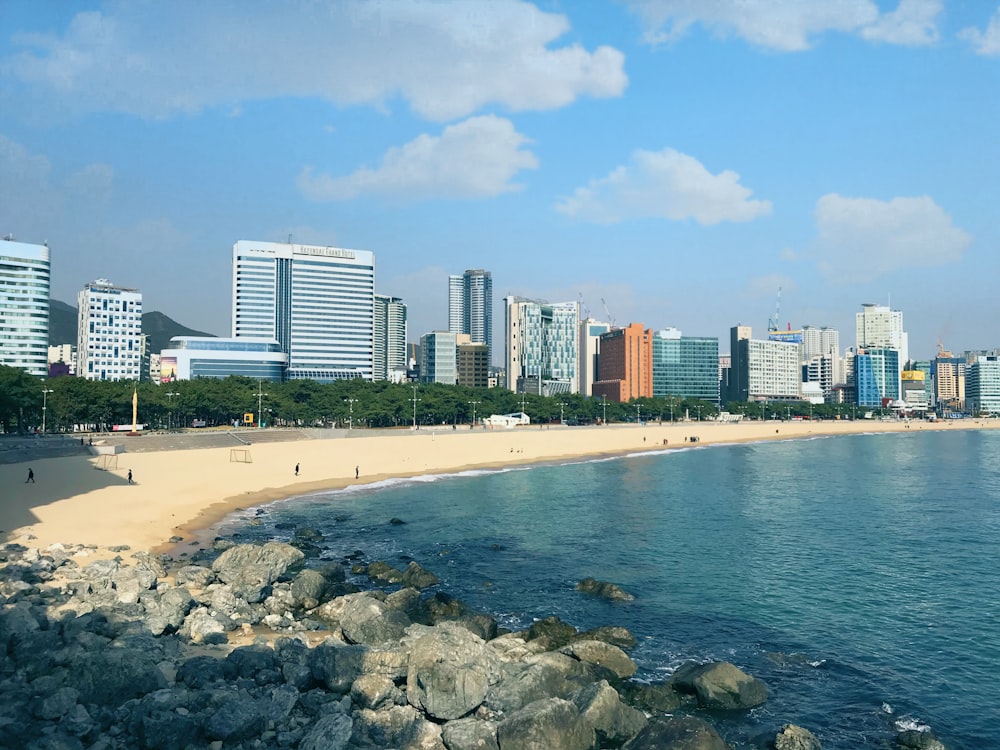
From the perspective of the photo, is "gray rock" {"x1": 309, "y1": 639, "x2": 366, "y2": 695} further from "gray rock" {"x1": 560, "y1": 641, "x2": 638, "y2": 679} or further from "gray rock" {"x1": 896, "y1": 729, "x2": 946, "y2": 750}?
"gray rock" {"x1": 896, "y1": 729, "x2": 946, "y2": 750}

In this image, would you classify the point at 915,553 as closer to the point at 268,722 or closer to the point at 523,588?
the point at 523,588

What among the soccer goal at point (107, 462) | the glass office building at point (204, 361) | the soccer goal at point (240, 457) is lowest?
the soccer goal at point (240, 457)

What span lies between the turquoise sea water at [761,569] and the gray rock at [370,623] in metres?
5.17

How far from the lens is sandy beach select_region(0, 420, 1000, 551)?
137ft

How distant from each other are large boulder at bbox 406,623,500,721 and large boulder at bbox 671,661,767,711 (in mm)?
6335

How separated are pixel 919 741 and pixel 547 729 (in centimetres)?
1081

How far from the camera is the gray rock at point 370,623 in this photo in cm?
2491

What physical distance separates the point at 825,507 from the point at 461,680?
48.5 meters

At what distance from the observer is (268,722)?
17469 millimetres

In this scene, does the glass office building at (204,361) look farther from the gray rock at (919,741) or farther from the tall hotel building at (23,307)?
the gray rock at (919,741)

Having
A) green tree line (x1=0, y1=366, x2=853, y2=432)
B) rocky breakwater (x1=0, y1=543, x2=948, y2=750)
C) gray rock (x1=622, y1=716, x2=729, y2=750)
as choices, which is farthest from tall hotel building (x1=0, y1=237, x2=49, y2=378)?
gray rock (x1=622, y1=716, x2=729, y2=750)

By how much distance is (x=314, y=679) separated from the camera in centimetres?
2045

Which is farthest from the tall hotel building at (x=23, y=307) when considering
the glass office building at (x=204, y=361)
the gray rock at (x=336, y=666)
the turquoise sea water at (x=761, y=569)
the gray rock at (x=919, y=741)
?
the gray rock at (x=919, y=741)

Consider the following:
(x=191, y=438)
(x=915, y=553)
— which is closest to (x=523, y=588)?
(x=915, y=553)
